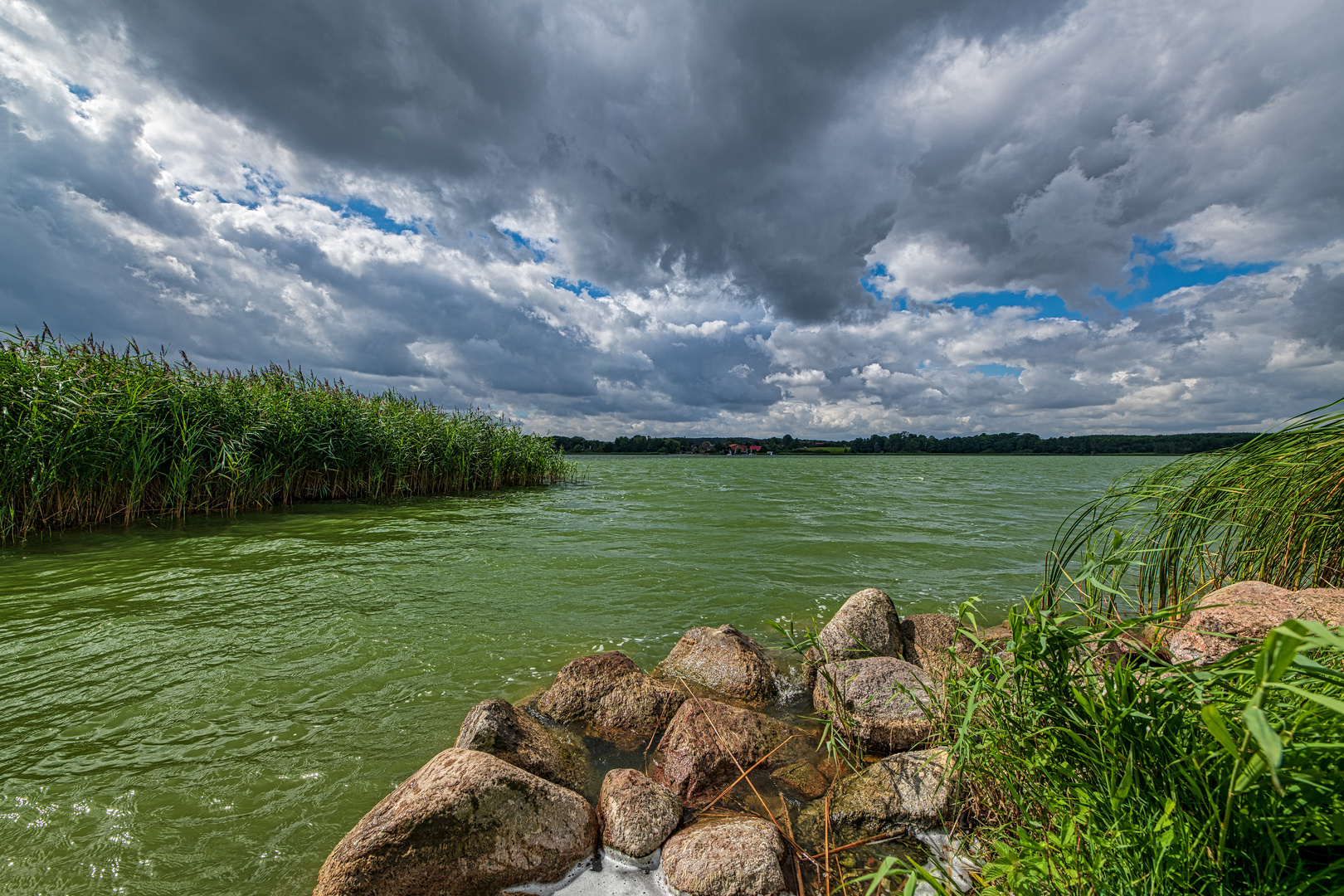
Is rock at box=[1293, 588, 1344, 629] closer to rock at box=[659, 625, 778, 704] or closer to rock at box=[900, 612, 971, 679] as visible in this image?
rock at box=[900, 612, 971, 679]

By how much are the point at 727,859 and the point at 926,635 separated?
152 inches

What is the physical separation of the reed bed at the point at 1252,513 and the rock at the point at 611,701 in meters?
3.34

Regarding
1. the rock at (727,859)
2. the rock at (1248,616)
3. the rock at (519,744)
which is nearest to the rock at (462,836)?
the rock at (519,744)

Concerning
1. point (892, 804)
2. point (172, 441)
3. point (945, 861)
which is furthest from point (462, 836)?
point (172, 441)

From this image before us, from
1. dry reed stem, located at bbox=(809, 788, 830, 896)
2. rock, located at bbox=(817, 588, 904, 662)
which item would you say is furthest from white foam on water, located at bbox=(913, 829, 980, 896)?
rock, located at bbox=(817, 588, 904, 662)

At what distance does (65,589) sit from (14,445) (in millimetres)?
4705

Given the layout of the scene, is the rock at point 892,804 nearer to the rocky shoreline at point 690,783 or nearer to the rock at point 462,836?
the rocky shoreline at point 690,783

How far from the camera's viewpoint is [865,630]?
5121 mm

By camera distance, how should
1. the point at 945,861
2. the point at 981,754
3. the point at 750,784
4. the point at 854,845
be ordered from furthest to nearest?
the point at 750,784
the point at 854,845
the point at 945,861
the point at 981,754

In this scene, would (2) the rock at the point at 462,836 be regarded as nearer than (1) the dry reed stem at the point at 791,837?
Yes

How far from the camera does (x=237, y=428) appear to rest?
13.3 metres

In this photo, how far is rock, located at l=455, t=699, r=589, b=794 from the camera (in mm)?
3459

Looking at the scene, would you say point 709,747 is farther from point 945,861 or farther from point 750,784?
point 945,861

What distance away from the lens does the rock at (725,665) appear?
15.8ft
